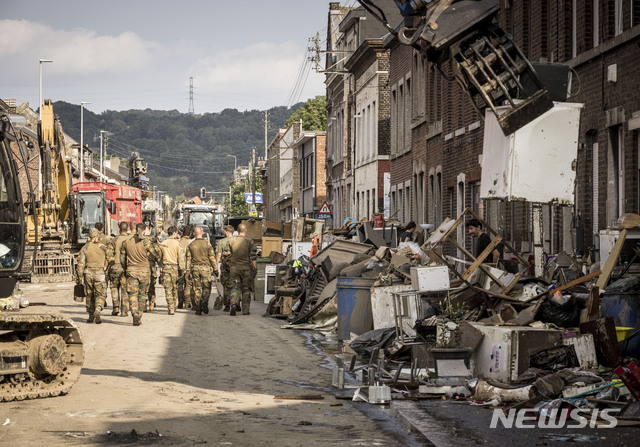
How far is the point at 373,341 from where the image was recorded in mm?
14602

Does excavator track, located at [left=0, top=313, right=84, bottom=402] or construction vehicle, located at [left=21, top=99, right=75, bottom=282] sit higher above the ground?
construction vehicle, located at [left=21, top=99, right=75, bottom=282]

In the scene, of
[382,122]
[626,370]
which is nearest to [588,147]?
[626,370]

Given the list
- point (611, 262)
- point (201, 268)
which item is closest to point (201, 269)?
point (201, 268)

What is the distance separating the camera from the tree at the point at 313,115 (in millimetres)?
102500

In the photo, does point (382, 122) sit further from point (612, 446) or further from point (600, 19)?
point (612, 446)

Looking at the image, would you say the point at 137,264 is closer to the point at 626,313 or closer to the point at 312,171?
the point at 626,313

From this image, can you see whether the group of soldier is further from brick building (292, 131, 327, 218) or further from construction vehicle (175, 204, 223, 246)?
brick building (292, 131, 327, 218)

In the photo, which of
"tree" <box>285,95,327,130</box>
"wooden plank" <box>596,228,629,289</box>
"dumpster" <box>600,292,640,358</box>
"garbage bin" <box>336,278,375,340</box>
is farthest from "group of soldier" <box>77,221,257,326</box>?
"tree" <box>285,95,327,130</box>

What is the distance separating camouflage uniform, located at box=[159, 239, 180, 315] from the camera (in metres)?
23.5

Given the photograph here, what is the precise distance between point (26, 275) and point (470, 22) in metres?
5.83

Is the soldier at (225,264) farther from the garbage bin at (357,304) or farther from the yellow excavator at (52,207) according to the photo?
the yellow excavator at (52,207)

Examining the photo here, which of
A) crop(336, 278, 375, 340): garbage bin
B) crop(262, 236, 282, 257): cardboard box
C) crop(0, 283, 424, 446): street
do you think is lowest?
crop(0, 283, 424, 446): street

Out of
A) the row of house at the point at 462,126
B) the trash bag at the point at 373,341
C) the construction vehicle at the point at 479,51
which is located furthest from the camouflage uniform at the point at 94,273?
the construction vehicle at the point at 479,51

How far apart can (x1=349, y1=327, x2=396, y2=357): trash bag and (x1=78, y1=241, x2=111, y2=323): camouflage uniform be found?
758cm
